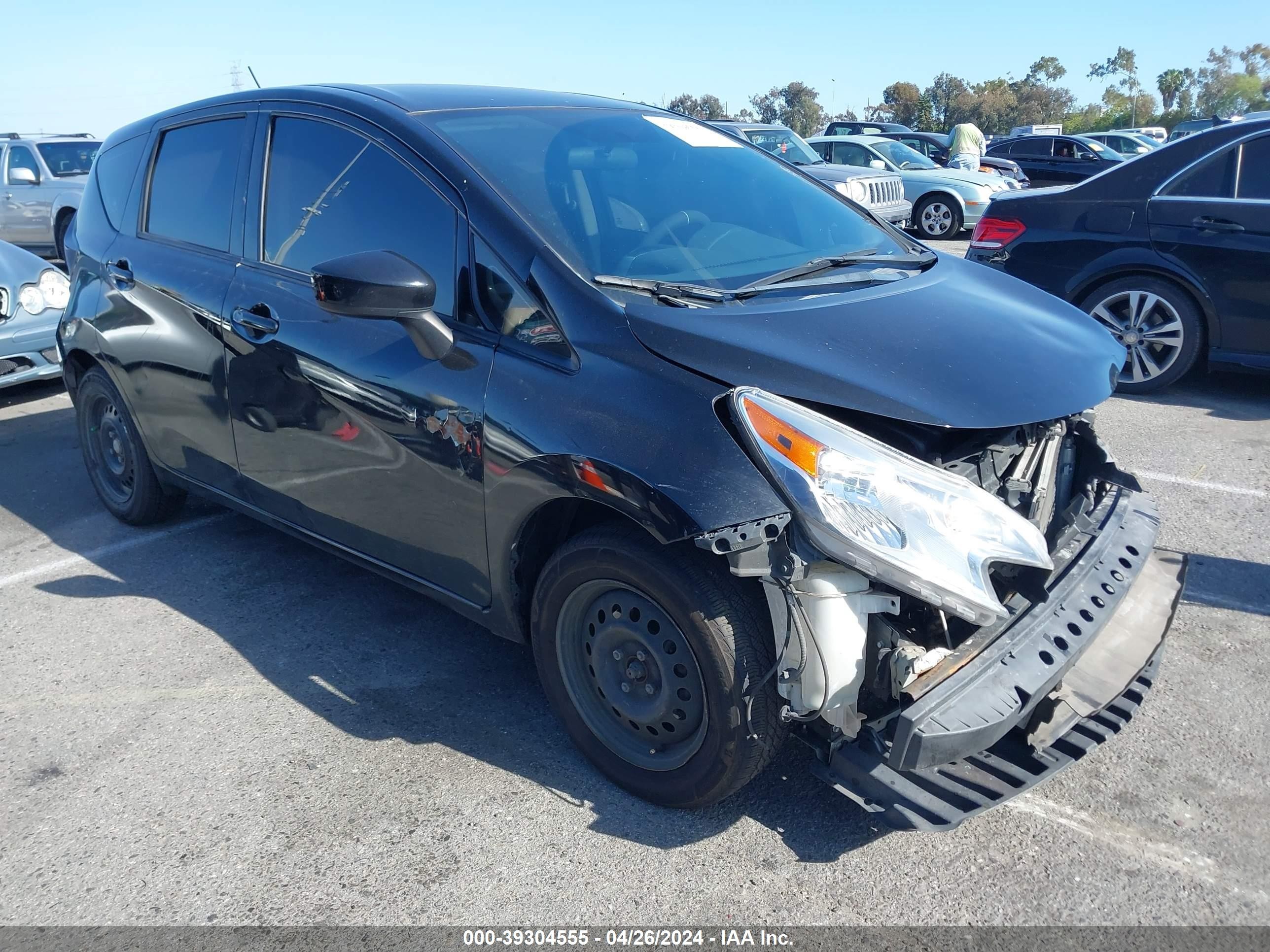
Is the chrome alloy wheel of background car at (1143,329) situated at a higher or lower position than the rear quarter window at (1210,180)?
lower

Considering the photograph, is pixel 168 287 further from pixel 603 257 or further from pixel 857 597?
pixel 857 597

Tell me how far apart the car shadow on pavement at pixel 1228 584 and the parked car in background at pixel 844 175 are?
6.77m

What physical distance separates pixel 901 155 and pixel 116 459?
50.3ft

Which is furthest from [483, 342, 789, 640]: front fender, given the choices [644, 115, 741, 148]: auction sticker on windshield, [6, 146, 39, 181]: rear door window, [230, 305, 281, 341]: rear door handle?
[6, 146, 39, 181]: rear door window

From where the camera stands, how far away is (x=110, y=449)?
489 cm

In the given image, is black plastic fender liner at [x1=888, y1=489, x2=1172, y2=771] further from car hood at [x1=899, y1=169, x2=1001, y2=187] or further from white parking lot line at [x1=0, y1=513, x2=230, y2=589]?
car hood at [x1=899, y1=169, x2=1001, y2=187]

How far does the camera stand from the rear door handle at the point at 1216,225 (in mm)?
5996

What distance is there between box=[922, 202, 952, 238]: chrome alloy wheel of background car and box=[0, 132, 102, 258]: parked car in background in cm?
1147

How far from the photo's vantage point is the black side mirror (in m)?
2.73

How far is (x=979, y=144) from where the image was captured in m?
21.6

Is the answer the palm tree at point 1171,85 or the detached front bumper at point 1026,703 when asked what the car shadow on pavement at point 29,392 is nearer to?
the detached front bumper at point 1026,703

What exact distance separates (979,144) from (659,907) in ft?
71.9

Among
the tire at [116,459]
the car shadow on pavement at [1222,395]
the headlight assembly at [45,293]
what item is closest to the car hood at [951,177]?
the car shadow on pavement at [1222,395]

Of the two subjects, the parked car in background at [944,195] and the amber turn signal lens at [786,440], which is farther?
the parked car in background at [944,195]
